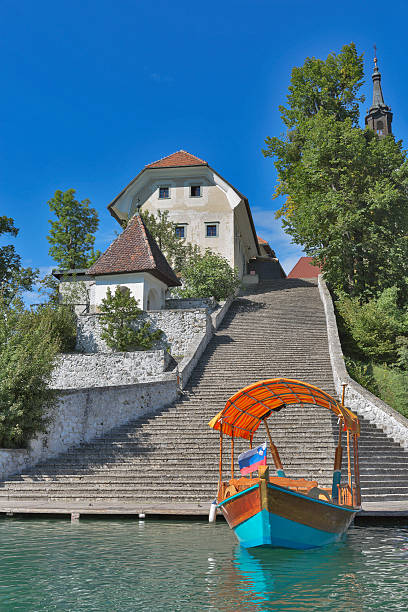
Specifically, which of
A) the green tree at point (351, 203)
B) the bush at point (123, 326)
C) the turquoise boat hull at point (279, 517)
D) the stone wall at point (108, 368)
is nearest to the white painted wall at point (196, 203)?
the green tree at point (351, 203)

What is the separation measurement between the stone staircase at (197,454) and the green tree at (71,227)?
24.3 metres

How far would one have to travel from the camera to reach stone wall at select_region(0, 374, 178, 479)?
1570cm

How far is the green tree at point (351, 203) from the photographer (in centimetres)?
2995

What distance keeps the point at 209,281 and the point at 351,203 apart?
8.98 m

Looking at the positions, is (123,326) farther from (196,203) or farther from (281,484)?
(281,484)

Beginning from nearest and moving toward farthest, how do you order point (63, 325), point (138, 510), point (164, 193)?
point (138, 510)
point (63, 325)
point (164, 193)

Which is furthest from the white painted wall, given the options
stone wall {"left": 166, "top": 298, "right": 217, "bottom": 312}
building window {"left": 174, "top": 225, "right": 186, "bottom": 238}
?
stone wall {"left": 166, "top": 298, "right": 217, "bottom": 312}

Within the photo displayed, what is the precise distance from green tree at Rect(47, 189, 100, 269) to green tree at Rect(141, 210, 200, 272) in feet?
25.3

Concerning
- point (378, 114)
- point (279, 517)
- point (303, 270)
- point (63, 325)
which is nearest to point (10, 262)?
point (63, 325)

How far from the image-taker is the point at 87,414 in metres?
17.8

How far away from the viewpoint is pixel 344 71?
1484 inches

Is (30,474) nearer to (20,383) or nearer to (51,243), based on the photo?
(20,383)

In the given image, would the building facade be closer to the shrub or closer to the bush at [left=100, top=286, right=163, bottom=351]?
the bush at [left=100, top=286, right=163, bottom=351]

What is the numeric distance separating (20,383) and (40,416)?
107 cm
